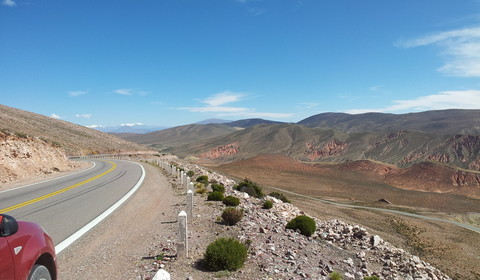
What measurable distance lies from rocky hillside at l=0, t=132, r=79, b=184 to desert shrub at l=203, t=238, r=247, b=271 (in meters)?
19.3

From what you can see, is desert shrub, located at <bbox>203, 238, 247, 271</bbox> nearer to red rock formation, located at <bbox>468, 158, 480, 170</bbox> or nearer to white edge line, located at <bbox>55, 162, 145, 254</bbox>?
white edge line, located at <bbox>55, 162, 145, 254</bbox>

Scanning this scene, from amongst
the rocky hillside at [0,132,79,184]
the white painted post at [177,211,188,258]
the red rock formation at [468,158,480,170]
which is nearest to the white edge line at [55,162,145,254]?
the white painted post at [177,211,188,258]

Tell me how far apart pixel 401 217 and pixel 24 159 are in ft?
125

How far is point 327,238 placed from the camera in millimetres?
13367

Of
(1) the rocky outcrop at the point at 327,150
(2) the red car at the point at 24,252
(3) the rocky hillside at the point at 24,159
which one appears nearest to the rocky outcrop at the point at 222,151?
(1) the rocky outcrop at the point at 327,150

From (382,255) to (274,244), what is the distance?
5.97 metres

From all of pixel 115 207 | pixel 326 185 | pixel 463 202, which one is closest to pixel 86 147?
pixel 326 185

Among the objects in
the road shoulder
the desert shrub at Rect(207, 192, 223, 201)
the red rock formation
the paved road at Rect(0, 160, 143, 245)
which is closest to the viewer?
the road shoulder

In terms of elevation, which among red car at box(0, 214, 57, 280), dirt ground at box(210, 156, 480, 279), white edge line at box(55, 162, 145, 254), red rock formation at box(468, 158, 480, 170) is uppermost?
red car at box(0, 214, 57, 280)

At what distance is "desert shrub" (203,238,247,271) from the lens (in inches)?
271

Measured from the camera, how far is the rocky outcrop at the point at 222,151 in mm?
137125

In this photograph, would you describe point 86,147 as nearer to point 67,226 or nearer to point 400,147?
point 67,226

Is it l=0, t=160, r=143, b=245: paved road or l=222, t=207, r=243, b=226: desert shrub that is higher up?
l=0, t=160, r=143, b=245: paved road

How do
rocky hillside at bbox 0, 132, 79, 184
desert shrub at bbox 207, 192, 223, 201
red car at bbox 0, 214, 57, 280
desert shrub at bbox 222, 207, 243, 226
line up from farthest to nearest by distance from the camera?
rocky hillside at bbox 0, 132, 79, 184 < desert shrub at bbox 207, 192, 223, 201 < desert shrub at bbox 222, 207, 243, 226 < red car at bbox 0, 214, 57, 280
